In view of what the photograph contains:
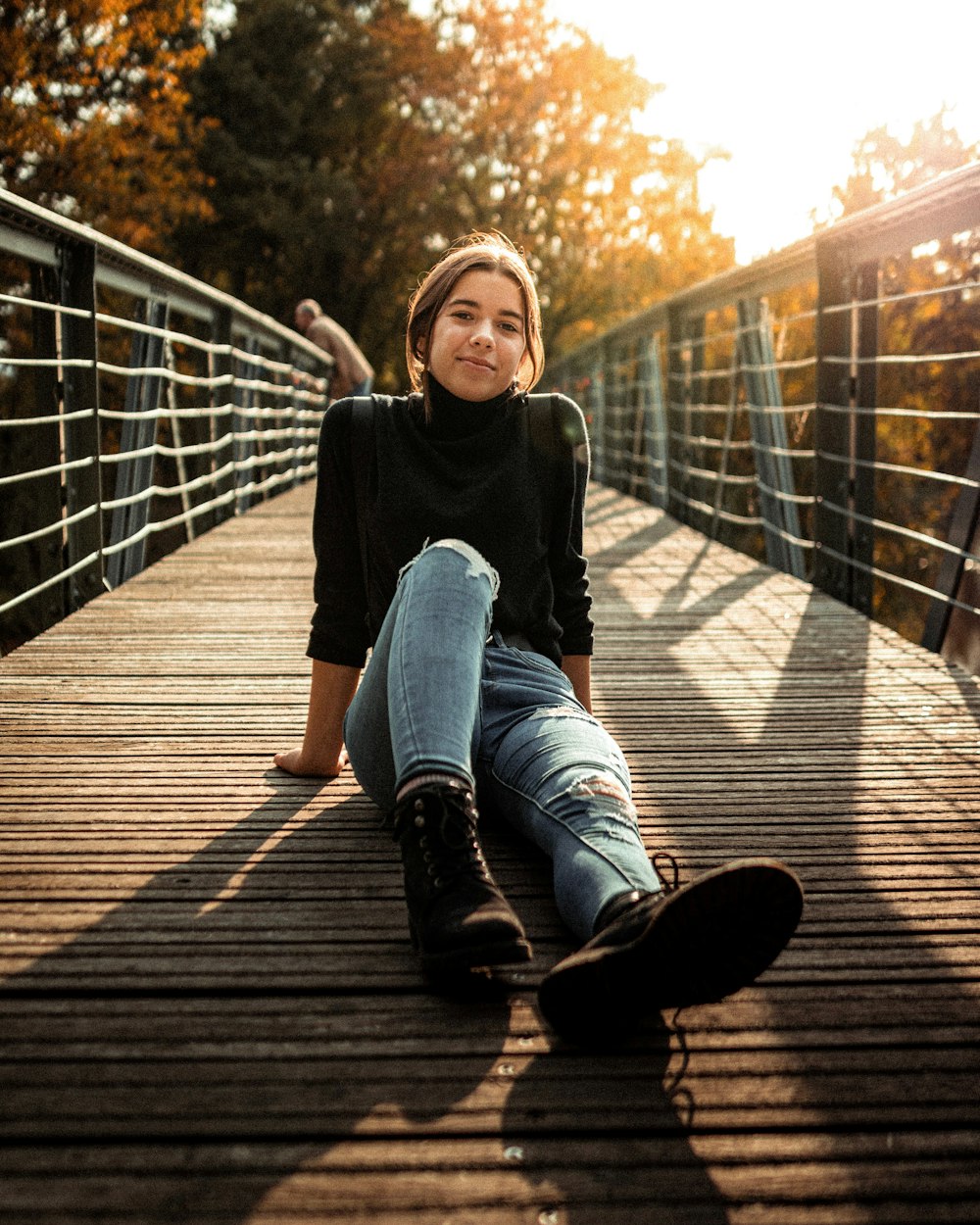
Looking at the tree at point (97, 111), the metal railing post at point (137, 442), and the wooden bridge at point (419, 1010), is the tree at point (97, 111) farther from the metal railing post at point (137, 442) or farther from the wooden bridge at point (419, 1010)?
the wooden bridge at point (419, 1010)

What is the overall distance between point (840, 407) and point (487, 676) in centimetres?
265

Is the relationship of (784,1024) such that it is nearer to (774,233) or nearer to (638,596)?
(638,596)

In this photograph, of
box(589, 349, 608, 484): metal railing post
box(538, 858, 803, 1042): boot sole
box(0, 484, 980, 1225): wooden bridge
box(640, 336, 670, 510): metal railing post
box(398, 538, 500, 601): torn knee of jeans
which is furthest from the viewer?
box(589, 349, 608, 484): metal railing post

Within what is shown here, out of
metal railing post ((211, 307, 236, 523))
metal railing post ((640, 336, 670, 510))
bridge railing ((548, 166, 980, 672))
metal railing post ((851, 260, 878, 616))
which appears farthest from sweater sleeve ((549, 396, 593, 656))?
metal railing post ((640, 336, 670, 510))

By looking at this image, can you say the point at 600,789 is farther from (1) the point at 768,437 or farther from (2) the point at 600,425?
(2) the point at 600,425

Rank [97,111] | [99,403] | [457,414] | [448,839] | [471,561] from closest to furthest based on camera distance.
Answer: [448,839] < [471,561] < [457,414] < [99,403] < [97,111]

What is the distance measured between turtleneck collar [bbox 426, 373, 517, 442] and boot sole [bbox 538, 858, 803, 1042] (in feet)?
3.21

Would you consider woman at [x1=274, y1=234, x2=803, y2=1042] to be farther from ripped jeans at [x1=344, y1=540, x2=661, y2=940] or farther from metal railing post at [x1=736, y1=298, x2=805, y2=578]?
metal railing post at [x1=736, y1=298, x2=805, y2=578]

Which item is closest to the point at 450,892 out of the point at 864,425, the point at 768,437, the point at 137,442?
the point at 864,425

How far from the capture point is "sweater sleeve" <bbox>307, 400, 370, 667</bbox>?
2.04 metres

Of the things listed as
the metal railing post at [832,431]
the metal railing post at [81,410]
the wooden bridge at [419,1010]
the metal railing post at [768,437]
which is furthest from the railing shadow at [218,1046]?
the metal railing post at [768,437]

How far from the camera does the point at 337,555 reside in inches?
81.7

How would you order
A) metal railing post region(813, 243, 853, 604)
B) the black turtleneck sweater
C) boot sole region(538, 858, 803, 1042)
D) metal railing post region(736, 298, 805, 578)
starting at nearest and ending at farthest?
boot sole region(538, 858, 803, 1042), the black turtleneck sweater, metal railing post region(813, 243, 853, 604), metal railing post region(736, 298, 805, 578)

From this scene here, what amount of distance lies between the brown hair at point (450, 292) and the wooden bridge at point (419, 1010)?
0.73m
